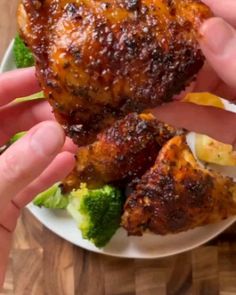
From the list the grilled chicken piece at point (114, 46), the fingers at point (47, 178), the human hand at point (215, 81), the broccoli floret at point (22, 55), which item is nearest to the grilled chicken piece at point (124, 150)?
the fingers at point (47, 178)

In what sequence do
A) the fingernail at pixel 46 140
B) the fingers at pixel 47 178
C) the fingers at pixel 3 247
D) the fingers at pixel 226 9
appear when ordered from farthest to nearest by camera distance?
the fingers at pixel 47 178 → the fingers at pixel 3 247 → the fingers at pixel 226 9 → the fingernail at pixel 46 140

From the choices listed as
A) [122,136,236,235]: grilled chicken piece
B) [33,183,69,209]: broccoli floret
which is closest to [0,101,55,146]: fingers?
[33,183,69,209]: broccoli floret

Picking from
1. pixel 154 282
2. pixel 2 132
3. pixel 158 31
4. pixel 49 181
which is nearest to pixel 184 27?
pixel 158 31

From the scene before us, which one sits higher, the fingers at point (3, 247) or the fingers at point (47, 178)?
the fingers at point (47, 178)

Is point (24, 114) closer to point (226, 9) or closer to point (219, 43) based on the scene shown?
point (226, 9)

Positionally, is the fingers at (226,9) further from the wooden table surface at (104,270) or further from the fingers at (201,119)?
the wooden table surface at (104,270)

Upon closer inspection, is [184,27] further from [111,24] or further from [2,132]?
Result: [2,132]

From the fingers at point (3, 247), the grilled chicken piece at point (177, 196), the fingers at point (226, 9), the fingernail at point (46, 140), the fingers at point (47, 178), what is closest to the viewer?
the fingernail at point (46, 140)

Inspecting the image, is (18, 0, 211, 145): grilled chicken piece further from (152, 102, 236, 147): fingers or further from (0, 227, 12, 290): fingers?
(0, 227, 12, 290): fingers
